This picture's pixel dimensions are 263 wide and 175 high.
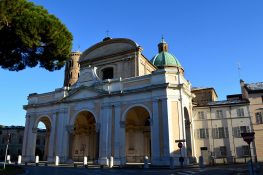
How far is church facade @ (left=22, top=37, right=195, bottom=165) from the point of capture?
25969mm

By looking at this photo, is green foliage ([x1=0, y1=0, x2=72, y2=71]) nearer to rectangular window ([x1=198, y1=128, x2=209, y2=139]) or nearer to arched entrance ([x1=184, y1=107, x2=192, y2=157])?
arched entrance ([x1=184, y1=107, x2=192, y2=157])

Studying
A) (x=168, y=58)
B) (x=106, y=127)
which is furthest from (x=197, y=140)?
(x=168, y=58)

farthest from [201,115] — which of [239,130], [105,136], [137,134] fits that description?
[105,136]

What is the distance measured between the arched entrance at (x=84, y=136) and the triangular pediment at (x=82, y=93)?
261cm

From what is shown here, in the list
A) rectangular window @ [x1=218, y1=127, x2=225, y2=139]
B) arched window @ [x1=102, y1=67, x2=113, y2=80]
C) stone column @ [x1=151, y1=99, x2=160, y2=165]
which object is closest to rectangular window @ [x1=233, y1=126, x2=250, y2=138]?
rectangular window @ [x1=218, y1=127, x2=225, y2=139]

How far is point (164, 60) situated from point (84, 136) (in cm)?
1604

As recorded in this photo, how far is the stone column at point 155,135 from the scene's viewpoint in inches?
983

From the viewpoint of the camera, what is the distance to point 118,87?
29453 mm

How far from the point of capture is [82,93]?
3130 cm

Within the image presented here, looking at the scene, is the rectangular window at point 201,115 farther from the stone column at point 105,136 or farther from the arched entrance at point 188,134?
the stone column at point 105,136

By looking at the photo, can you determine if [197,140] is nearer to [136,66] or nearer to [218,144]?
[218,144]

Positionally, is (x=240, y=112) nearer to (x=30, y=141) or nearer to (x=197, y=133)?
(x=197, y=133)

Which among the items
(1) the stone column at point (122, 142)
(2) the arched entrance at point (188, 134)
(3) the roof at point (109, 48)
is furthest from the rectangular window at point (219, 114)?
(3) the roof at point (109, 48)

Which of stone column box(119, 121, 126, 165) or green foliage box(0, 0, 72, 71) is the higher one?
green foliage box(0, 0, 72, 71)
